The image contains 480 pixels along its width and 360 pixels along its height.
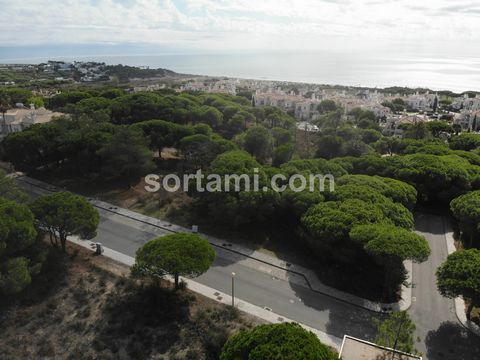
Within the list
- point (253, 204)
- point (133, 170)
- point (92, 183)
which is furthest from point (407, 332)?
point (92, 183)

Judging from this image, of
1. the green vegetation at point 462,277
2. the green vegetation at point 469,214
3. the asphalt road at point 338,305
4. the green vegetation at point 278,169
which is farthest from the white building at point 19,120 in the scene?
the green vegetation at point 462,277

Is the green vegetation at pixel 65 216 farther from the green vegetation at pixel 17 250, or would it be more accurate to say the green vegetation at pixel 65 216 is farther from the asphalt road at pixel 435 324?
the asphalt road at pixel 435 324

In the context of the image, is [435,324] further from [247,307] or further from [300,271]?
[247,307]

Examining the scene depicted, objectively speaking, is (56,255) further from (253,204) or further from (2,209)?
(253,204)

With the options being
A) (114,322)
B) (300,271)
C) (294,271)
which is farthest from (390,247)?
(114,322)

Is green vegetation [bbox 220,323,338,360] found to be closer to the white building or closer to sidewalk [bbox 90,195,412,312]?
sidewalk [bbox 90,195,412,312]

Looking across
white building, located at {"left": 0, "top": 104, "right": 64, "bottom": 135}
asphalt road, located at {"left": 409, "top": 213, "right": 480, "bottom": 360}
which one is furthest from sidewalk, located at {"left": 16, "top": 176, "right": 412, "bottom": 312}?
white building, located at {"left": 0, "top": 104, "right": 64, "bottom": 135}

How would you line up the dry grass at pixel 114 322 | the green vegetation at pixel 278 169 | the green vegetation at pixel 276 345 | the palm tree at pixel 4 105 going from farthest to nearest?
the palm tree at pixel 4 105
the green vegetation at pixel 278 169
the dry grass at pixel 114 322
the green vegetation at pixel 276 345
